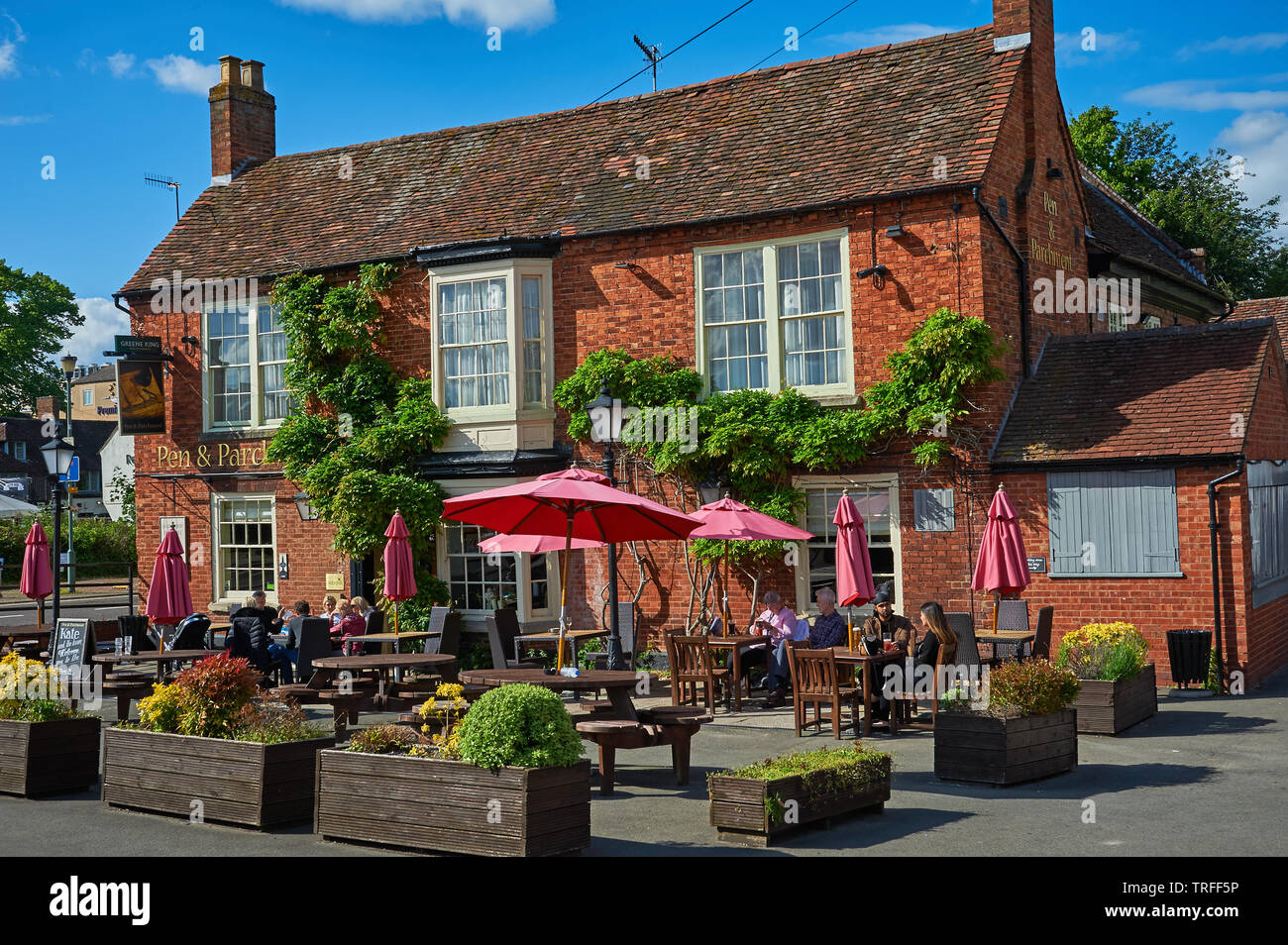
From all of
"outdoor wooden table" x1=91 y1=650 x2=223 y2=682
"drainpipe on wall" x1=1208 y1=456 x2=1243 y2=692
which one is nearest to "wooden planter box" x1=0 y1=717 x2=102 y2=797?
"outdoor wooden table" x1=91 y1=650 x2=223 y2=682

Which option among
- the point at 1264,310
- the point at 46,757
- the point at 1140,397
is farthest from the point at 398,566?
the point at 1264,310

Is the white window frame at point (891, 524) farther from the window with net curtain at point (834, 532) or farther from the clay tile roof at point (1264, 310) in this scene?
the clay tile roof at point (1264, 310)

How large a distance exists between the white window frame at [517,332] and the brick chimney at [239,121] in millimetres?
7911

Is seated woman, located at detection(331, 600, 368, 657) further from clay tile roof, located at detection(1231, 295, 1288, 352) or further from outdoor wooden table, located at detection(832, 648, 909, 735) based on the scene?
clay tile roof, located at detection(1231, 295, 1288, 352)

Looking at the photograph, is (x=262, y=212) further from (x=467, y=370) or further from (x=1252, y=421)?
(x=1252, y=421)

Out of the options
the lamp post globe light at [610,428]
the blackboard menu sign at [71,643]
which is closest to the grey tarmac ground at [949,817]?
the lamp post globe light at [610,428]

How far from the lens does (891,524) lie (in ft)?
55.3

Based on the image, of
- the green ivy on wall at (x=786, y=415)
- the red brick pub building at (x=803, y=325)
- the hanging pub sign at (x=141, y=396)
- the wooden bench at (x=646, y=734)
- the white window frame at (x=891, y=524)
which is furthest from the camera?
the hanging pub sign at (x=141, y=396)

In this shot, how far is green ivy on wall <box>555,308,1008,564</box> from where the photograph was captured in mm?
16234

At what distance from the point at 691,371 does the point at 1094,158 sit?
80.8ft

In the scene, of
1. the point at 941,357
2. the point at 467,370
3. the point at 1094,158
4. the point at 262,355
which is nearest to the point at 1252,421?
the point at 941,357

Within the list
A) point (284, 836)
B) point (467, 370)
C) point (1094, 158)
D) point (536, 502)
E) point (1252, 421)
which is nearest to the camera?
point (284, 836)

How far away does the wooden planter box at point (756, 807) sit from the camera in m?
8.41

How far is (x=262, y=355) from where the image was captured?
21.8m
